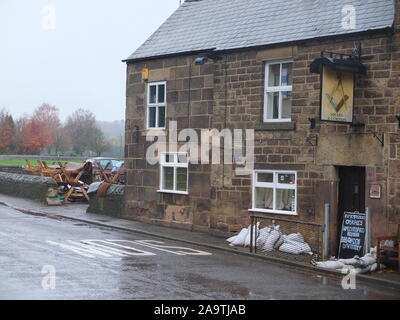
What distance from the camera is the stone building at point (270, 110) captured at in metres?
16.4

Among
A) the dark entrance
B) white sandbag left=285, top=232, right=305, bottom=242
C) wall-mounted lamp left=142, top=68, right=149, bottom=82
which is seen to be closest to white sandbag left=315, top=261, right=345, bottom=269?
the dark entrance

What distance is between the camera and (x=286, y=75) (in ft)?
61.3

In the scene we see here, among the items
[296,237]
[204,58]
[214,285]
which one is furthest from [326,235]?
[204,58]

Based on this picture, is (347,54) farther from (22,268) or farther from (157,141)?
(22,268)

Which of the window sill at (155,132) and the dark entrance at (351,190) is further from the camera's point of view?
the window sill at (155,132)

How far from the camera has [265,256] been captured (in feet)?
53.3

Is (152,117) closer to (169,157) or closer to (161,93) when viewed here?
(161,93)

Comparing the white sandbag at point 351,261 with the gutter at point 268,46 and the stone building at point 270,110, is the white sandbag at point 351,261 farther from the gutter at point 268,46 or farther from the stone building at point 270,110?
the gutter at point 268,46

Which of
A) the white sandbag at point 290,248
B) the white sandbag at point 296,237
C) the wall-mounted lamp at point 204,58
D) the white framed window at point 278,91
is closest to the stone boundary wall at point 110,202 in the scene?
the wall-mounted lamp at point 204,58

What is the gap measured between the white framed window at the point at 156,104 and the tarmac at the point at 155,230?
356cm

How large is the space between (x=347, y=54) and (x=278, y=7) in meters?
4.35

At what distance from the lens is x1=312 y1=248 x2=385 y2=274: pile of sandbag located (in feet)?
47.2

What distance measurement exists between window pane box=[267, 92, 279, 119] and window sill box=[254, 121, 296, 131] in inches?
12.5

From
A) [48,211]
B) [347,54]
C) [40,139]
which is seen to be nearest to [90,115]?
[40,139]
